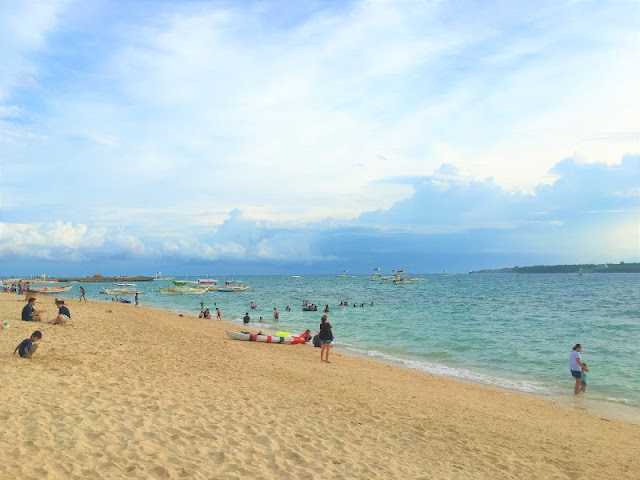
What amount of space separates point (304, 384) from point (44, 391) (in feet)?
20.8

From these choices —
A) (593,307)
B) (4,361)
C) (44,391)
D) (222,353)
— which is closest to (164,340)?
(222,353)

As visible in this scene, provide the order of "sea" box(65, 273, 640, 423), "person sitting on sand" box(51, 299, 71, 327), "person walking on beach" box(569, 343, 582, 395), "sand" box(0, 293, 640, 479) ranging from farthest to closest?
"person sitting on sand" box(51, 299, 71, 327), "sea" box(65, 273, 640, 423), "person walking on beach" box(569, 343, 582, 395), "sand" box(0, 293, 640, 479)

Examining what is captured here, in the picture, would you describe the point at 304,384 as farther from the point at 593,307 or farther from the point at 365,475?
the point at 593,307

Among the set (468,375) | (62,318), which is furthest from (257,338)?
(468,375)

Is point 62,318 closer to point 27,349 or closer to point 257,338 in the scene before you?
point 27,349

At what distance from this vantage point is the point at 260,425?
8.35 meters

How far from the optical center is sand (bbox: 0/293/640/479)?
21.1ft

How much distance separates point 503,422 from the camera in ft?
35.0

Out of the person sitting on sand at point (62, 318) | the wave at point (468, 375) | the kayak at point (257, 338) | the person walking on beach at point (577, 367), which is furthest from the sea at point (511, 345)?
the person sitting on sand at point (62, 318)

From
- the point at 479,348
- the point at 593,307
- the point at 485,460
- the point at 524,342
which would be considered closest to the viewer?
the point at 485,460

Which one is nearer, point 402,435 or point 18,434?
point 18,434

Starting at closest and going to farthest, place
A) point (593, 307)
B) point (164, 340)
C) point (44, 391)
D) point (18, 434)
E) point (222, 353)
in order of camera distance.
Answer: point (18, 434)
point (44, 391)
point (222, 353)
point (164, 340)
point (593, 307)

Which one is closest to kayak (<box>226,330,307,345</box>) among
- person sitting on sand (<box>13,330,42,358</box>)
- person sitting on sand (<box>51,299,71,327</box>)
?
person sitting on sand (<box>51,299,71,327</box>)

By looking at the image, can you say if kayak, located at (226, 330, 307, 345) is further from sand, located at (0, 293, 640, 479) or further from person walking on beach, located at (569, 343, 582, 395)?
person walking on beach, located at (569, 343, 582, 395)
